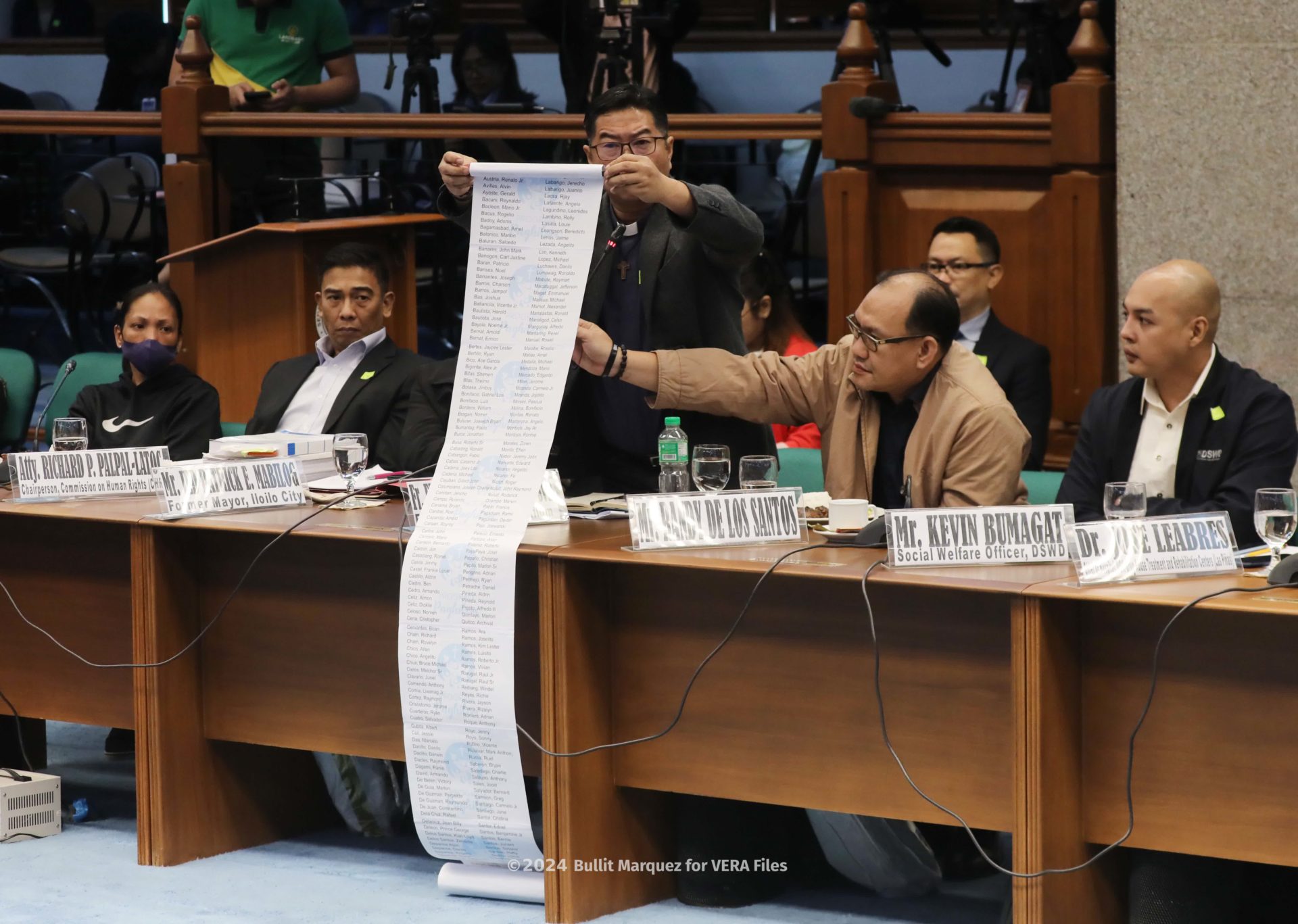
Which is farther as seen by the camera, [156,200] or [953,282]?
[156,200]

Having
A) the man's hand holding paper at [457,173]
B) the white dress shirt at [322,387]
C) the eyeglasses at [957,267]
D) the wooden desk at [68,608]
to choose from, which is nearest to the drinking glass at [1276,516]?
the man's hand holding paper at [457,173]

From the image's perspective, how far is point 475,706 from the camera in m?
3.17

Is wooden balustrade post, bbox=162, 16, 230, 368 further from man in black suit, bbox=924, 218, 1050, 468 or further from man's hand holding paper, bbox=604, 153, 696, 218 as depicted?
man's hand holding paper, bbox=604, 153, 696, 218

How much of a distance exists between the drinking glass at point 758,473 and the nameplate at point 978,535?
33 cm

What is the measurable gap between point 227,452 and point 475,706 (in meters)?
0.89

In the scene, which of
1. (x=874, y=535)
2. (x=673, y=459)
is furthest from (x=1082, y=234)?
(x=874, y=535)

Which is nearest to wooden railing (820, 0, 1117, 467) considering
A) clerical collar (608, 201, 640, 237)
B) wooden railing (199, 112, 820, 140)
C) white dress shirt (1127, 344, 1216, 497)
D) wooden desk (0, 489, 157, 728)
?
wooden railing (199, 112, 820, 140)

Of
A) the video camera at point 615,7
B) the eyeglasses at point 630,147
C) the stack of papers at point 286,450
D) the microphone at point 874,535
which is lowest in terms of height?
the microphone at point 874,535

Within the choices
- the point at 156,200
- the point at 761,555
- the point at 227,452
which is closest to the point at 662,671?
the point at 761,555

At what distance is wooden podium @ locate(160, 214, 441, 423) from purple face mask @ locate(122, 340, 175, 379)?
662 mm

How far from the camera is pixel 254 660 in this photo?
3566 millimetres

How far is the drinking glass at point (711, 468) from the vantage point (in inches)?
124

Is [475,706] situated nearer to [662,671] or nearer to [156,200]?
[662,671]

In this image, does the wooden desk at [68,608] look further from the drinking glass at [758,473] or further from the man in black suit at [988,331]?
the man in black suit at [988,331]
